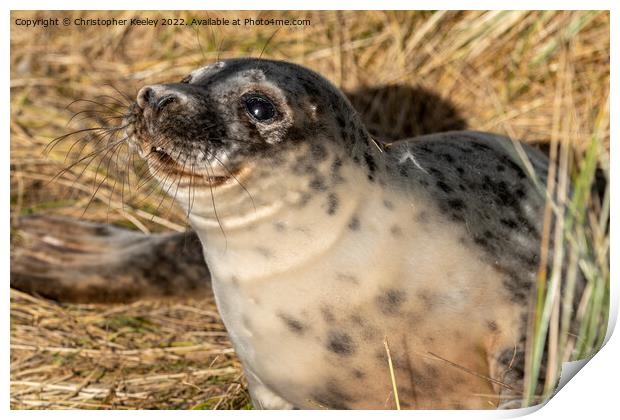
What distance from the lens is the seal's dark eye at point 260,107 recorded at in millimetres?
3416

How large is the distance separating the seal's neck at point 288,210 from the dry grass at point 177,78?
897mm

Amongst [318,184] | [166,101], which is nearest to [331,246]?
[318,184]

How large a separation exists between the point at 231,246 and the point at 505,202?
40.6 inches

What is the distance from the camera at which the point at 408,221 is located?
3.60 metres

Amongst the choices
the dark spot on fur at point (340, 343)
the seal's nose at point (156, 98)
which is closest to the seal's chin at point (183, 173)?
the seal's nose at point (156, 98)

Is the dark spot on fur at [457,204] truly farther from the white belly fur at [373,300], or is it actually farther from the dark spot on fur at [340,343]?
the dark spot on fur at [340,343]

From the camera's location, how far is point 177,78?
584cm

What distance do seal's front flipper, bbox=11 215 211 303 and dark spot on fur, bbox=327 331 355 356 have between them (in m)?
1.66

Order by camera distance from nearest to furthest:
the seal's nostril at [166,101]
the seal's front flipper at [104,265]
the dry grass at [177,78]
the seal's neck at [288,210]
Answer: the seal's nostril at [166,101], the seal's neck at [288,210], the dry grass at [177,78], the seal's front flipper at [104,265]

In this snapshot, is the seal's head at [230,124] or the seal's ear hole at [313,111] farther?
the seal's ear hole at [313,111]

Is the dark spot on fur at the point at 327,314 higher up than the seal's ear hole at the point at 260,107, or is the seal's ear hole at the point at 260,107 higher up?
the seal's ear hole at the point at 260,107
